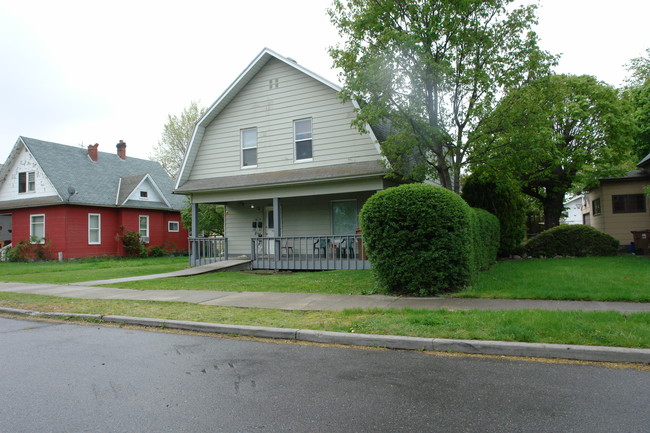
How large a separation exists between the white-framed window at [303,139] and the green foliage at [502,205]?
619 cm

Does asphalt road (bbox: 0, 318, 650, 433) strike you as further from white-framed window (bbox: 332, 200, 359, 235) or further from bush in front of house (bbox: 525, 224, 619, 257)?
bush in front of house (bbox: 525, 224, 619, 257)

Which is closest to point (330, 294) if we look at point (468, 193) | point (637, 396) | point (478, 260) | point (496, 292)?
point (496, 292)

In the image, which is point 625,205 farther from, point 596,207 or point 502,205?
point 502,205

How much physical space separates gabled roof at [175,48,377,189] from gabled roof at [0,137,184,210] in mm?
9989

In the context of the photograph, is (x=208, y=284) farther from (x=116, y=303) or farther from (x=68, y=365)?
(x=68, y=365)

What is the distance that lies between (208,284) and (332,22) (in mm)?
8695

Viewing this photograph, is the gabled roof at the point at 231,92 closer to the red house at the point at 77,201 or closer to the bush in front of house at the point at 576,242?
the bush in front of house at the point at 576,242

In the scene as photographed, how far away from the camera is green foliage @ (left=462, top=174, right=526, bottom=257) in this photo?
17.1 meters

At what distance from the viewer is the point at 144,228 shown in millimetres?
29312

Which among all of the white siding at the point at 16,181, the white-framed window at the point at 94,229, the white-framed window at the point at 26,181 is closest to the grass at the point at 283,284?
the white-framed window at the point at 94,229

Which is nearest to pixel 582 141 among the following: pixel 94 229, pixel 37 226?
pixel 94 229

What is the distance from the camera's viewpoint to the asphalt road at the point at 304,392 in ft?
11.9

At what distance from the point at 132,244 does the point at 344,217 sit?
52.8 ft

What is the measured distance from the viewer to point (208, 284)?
12.4 meters
